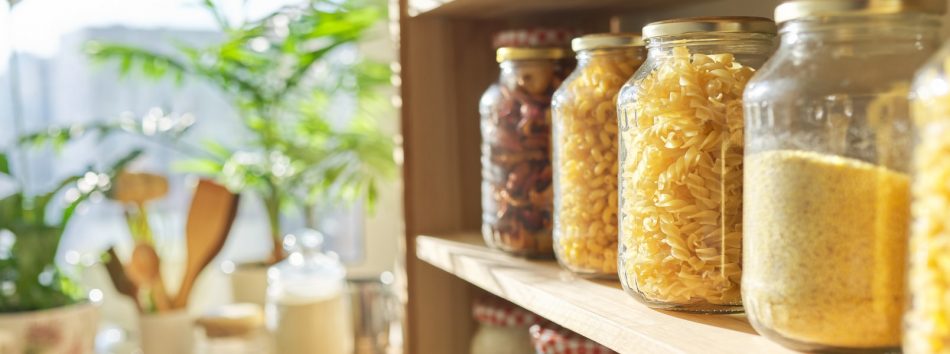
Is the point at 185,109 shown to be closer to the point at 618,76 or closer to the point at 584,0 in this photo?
the point at 584,0

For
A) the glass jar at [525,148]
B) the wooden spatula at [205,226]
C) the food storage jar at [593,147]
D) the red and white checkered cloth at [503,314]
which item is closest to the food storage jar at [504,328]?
the red and white checkered cloth at [503,314]

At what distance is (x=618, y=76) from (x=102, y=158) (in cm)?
147

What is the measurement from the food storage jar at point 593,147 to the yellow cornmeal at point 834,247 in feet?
0.80

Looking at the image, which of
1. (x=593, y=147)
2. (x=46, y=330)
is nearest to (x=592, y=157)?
(x=593, y=147)

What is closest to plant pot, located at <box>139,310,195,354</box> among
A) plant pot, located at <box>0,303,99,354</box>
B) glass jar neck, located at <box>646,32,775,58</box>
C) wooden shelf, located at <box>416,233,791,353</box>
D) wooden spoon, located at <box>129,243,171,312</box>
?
wooden spoon, located at <box>129,243,171,312</box>

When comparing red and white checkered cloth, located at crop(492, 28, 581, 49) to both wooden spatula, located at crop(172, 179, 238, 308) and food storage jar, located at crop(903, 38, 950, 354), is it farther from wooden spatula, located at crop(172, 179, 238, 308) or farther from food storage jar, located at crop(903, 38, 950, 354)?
wooden spatula, located at crop(172, 179, 238, 308)

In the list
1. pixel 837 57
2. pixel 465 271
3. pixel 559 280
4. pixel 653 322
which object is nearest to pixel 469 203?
pixel 465 271

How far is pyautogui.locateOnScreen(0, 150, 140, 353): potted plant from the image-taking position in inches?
50.8

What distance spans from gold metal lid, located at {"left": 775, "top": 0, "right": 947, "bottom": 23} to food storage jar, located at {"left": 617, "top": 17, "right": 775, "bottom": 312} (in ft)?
0.38

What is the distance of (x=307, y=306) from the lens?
133 centimetres

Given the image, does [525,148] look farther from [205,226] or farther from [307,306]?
[205,226]

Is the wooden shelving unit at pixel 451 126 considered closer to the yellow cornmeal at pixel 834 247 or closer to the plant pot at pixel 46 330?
the yellow cornmeal at pixel 834 247

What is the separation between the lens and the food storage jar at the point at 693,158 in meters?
0.58

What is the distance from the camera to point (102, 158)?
187 centimetres
